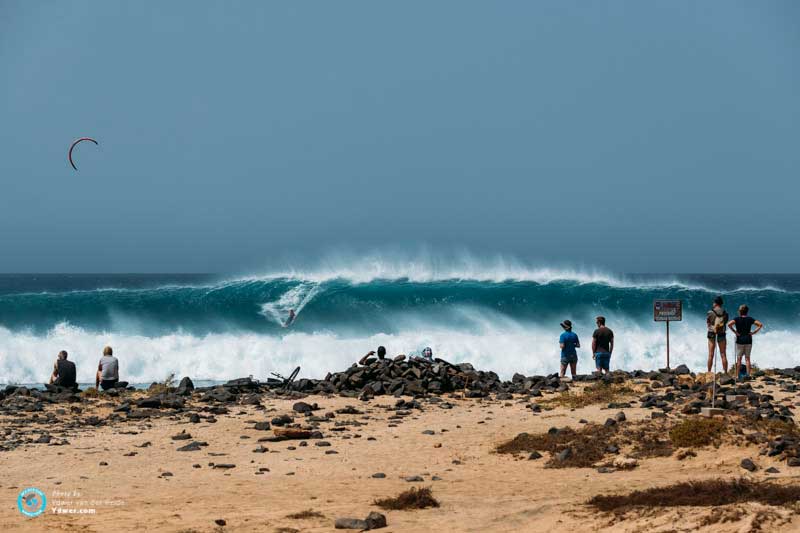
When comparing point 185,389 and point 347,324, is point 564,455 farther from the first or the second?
point 347,324

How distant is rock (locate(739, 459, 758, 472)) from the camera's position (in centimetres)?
945

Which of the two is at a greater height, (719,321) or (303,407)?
(719,321)

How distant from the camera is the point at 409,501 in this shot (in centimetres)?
838

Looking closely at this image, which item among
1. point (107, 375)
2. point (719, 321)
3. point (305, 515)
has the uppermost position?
point (719, 321)

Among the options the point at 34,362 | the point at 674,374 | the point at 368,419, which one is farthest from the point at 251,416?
the point at 34,362

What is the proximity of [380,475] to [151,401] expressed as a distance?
22.1 ft

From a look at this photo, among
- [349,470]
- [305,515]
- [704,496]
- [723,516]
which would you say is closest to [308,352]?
[349,470]

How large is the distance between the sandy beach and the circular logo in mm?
89

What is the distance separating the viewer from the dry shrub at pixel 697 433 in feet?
34.5

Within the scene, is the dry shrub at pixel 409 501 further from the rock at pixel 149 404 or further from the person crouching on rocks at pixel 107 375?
the person crouching on rocks at pixel 107 375

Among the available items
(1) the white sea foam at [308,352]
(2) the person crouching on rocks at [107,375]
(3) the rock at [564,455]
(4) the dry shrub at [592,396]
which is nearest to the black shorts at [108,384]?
(2) the person crouching on rocks at [107,375]

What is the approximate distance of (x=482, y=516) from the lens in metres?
7.86

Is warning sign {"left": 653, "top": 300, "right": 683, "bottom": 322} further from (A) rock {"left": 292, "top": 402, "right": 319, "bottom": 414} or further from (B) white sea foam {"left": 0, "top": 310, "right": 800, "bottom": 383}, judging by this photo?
(A) rock {"left": 292, "top": 402, "right": 319, "bottom": 414}

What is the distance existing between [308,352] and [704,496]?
68.3 feet
